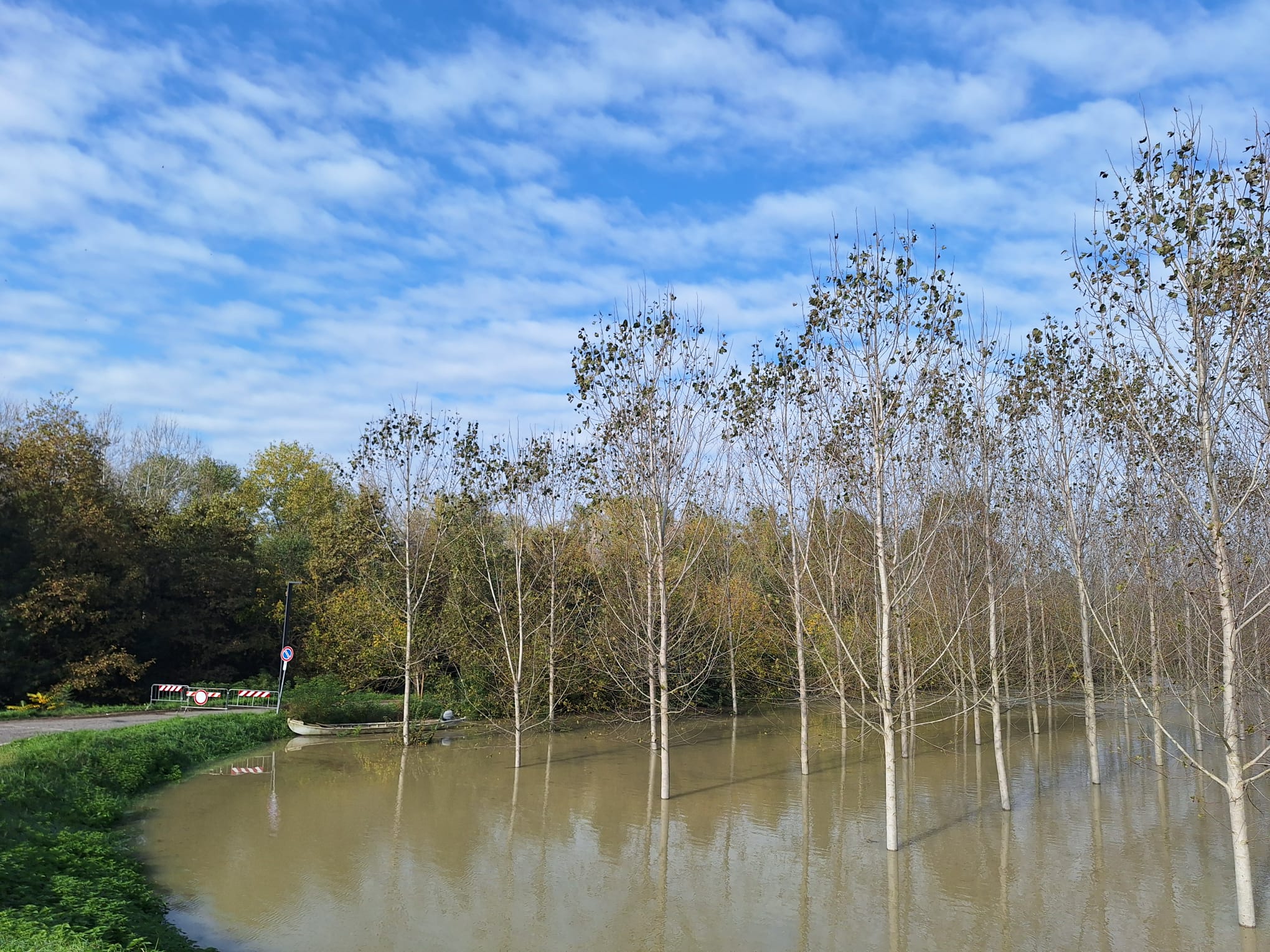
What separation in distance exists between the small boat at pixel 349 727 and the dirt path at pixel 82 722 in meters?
2.35

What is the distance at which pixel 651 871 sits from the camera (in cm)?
1141

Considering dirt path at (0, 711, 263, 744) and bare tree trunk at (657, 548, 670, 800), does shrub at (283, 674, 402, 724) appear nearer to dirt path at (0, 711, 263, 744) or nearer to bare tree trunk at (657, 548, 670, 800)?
dirt path at (0, 711, 263, 744)

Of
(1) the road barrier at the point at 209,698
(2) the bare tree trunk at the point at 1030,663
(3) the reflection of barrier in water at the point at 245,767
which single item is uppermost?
(2) the bare tree trunk at the point at 1030,663

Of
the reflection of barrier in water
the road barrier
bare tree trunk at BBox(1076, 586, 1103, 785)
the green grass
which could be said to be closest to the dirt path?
the green grass

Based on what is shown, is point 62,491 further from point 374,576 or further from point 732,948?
point 732,948

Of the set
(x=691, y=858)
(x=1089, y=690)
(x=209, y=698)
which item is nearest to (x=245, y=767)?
(x=209, y=698)

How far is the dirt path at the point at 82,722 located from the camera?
61.8 feet

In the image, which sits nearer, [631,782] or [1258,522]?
[1258,522]

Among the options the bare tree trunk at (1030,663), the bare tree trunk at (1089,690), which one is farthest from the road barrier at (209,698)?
the bare tree trunk at (1089,690)

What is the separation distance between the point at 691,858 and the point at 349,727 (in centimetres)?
1396

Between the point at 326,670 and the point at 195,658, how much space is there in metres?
4.63

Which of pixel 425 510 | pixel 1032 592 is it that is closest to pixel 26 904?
pixel 425 510

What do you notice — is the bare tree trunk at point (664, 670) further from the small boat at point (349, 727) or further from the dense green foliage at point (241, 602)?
the small boat at point (349, 727)

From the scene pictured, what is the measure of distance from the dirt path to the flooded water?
3.91m
